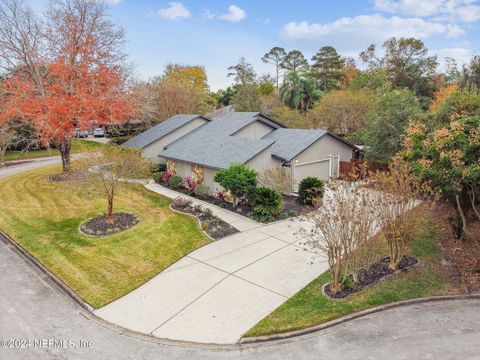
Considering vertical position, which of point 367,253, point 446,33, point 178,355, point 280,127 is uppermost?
point 446,33

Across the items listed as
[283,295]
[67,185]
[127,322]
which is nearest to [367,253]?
[283,295]

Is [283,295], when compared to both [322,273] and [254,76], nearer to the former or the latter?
[322,273]

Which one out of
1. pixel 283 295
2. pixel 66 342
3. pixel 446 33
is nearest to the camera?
pixel 66 342

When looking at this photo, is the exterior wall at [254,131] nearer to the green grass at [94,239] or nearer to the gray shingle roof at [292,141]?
the gray shingle roof at [292,141]

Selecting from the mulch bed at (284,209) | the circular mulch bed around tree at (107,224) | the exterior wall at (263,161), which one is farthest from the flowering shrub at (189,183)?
the circular mulch bed around tree at (107,224)

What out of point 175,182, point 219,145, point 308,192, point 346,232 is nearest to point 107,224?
point 175,182
